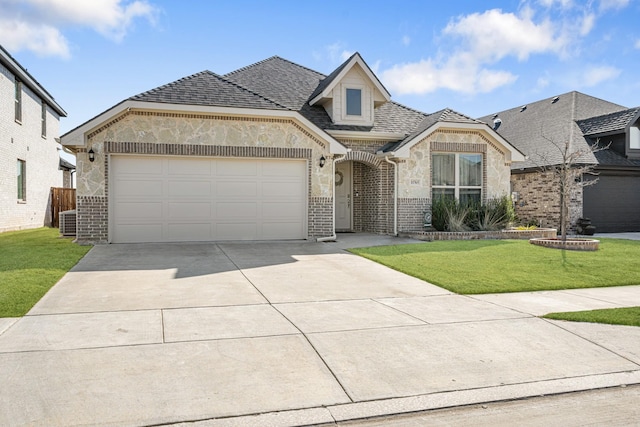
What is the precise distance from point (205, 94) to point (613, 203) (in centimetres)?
1705

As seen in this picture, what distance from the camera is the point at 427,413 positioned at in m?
3.81

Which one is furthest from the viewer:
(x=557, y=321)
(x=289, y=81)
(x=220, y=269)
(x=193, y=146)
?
(x=289, y=81)

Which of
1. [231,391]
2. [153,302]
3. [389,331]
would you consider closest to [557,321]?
[389,331]

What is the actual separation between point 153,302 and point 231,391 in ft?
11.1

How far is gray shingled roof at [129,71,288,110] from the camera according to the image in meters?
13.7

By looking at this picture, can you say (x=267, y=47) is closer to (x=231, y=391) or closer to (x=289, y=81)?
(x=289, y=81)

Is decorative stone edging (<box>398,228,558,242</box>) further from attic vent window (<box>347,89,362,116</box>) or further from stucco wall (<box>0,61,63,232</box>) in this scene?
stucco wall (<box>0,61,63,232</box>)

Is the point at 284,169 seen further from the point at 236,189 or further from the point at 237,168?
the point at 236,189

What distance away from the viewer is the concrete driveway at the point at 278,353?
149 inches

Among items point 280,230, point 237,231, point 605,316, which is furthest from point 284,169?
point 605,316

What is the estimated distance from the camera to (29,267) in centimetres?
930

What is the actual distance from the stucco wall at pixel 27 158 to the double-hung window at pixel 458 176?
1569cm

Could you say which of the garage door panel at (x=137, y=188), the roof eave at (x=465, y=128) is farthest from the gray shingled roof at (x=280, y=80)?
the garage door panel at (x=137, y=188)

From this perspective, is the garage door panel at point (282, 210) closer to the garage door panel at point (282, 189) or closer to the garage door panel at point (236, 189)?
the garage door panel at point (282, 189)
